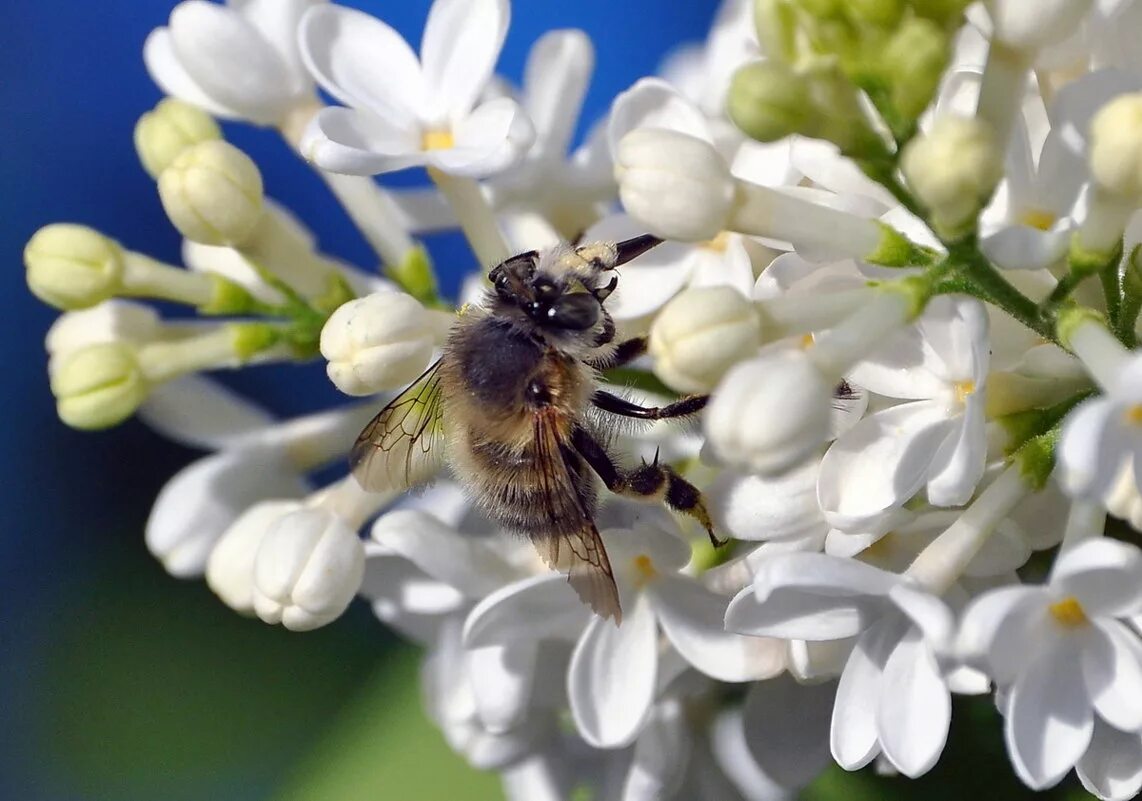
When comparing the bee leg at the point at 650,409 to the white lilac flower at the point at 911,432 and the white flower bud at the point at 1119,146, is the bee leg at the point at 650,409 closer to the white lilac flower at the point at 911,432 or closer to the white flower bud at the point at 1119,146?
the white lilac flower at the point at 911,432

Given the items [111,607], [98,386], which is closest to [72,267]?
[98,386]

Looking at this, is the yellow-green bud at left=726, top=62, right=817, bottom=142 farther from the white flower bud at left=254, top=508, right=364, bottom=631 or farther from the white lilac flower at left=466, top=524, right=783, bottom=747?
the white flower bud at left=254, top=508, right=364, bottom=631

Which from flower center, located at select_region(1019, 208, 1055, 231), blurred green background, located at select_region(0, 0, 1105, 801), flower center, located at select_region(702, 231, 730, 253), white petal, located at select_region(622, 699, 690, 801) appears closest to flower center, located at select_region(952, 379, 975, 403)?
flower center, located at select_region(1019, 208, 1055, 231)

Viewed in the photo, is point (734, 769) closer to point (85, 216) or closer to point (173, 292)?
point (173, 292)

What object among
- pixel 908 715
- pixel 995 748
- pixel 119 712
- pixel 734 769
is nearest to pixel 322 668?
pixel 119 712

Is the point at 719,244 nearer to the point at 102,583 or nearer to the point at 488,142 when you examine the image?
the point at 488,142

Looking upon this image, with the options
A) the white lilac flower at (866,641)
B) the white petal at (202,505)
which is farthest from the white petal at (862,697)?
the white petal at (202,505)
